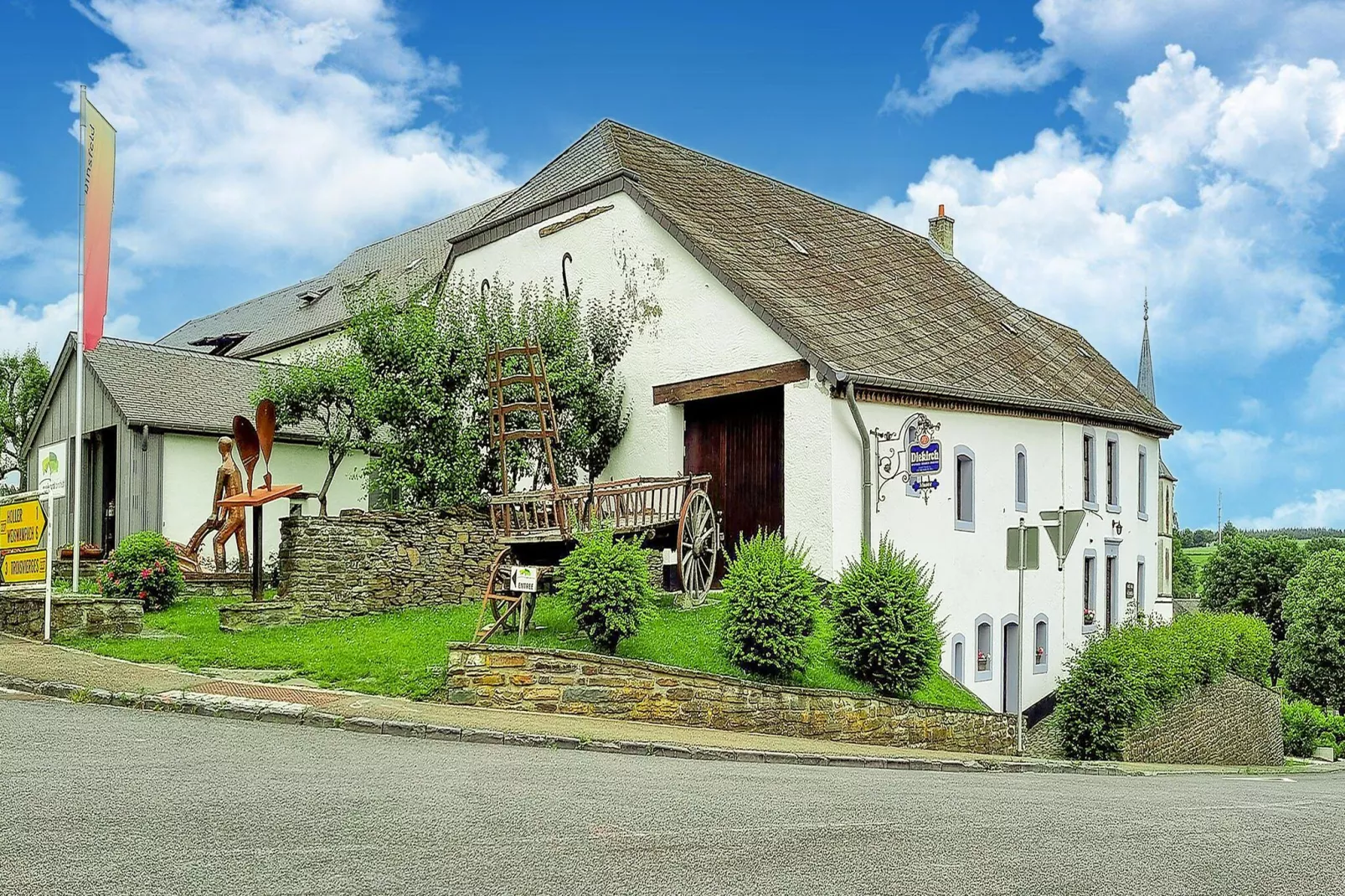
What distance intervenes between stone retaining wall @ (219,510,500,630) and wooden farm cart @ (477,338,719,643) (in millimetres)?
1118

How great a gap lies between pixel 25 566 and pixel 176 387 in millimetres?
14214

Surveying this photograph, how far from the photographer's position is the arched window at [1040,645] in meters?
26.1

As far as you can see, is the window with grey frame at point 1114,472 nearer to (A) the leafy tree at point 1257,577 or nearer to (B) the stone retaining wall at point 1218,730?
(B) the stone retaining wall at point 1218,730

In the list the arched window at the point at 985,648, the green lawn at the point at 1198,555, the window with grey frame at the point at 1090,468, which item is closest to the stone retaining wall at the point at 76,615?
the arched window at the point at 985,648

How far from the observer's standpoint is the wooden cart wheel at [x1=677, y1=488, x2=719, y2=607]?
778 inches

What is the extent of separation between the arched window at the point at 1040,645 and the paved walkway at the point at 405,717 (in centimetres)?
1044

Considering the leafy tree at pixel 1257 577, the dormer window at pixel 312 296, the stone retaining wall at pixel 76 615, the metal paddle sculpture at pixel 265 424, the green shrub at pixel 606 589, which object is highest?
the dormer window at pixel 312 296

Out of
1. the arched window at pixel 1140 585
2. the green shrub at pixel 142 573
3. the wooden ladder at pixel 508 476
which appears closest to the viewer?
the wooden ladder at pixel 508 476

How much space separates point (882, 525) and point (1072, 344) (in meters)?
14.9

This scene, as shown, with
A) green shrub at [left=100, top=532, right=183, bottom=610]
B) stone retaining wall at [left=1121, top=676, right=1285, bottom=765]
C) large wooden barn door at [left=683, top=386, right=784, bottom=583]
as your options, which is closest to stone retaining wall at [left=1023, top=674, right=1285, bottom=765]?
stone retaining wall at [left=1121, top=676, right=1285, bottom=765]

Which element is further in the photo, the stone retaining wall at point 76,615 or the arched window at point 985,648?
the arched window at point 985,648

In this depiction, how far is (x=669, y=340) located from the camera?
23.4 metres

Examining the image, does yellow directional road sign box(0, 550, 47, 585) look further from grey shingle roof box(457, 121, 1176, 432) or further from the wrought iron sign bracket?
the wrought iron sign bracket

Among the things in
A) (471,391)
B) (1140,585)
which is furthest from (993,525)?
(471,391)
